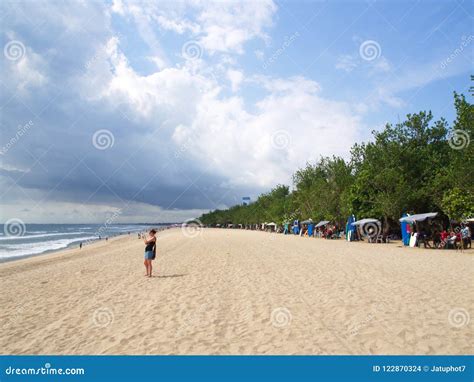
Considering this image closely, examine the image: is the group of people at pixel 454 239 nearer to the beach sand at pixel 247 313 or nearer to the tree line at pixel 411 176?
the tree line at pixel 411 176

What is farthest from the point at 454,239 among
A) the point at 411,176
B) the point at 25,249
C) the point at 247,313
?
the point at 25,249

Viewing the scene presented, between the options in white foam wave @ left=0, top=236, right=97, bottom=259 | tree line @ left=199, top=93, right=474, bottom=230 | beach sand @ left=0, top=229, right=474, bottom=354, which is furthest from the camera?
white foam wave @ left=0, top=236, right=97, bottom=259

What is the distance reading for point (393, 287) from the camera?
1075 centimetres

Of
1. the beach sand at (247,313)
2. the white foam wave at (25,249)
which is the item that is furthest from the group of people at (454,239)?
the white foam wave at (25,249)

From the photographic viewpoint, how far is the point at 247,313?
8086 mm

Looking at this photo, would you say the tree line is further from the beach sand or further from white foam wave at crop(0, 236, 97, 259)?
white foam wave at crop(0, 236, 97, 259)

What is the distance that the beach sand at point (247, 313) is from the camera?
20.1 feet

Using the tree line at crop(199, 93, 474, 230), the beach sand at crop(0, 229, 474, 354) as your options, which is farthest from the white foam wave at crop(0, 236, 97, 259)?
the tree line at crop(199, 93, 474, 230)

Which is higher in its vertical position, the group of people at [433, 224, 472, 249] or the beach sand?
the group of people at [433, 224, 472, 249]

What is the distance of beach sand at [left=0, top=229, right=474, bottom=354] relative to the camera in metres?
6.13

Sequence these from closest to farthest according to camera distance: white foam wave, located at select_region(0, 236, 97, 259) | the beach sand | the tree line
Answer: the beach sand < the tree line < white foam wave, located at select_region(0, 236, 97, 259)
